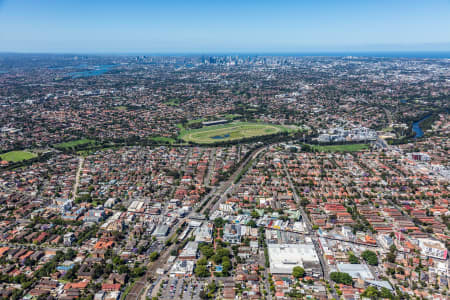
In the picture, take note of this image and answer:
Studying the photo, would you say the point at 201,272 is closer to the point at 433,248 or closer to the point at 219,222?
the point at 219,222

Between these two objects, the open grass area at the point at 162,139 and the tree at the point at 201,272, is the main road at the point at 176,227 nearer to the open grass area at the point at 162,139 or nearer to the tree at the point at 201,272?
the tree at the point at 201,272

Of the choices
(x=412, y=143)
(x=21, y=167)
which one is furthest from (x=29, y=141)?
(x=412, y=143)

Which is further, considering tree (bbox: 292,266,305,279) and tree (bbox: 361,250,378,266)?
tree (bbox: 361,250,378,266)

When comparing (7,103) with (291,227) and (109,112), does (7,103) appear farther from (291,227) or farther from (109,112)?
(291,227)

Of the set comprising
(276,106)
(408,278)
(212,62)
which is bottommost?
(408,278)

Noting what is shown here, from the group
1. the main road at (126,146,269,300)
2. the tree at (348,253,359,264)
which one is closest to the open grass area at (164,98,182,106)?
the main road at (126,146,269,300)

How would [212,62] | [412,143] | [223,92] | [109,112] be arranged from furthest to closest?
[212,62], [223,92], [109,112], [412,143]

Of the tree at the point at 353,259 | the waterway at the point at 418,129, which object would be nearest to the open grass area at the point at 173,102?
the waterway at the point at 418,129

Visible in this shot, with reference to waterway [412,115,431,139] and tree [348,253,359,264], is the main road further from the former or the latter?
waterway [412,115,431,139]
